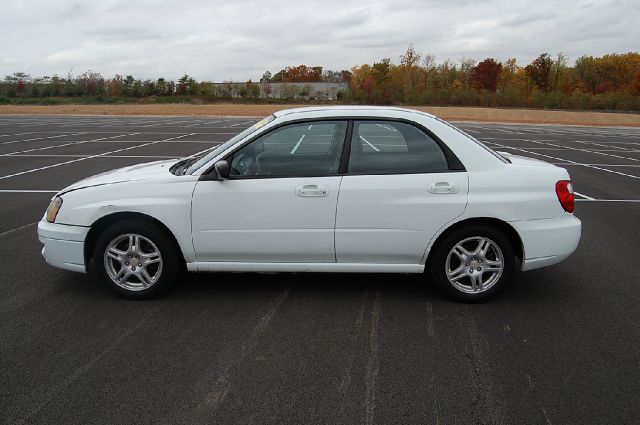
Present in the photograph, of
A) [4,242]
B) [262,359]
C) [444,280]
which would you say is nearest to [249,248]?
[262,359]

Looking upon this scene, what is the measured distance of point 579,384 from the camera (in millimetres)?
3277

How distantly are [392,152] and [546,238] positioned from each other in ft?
4.85

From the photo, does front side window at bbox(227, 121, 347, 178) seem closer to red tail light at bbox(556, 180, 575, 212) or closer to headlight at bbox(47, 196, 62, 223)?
headlight at bbox(47, 196, 62, 223)

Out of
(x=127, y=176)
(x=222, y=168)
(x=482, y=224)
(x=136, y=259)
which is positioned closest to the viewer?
(x=222, y=168)

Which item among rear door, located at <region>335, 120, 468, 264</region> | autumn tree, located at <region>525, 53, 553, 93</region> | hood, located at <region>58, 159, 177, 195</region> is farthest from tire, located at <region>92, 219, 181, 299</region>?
autumn tree, located at <region>525, 53, 553, 93</region>

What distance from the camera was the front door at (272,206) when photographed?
4379 millimetres

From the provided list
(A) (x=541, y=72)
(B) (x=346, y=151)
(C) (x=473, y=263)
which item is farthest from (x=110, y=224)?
(A) (x=541, y=72)

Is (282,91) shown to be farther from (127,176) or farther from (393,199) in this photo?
(393,199)

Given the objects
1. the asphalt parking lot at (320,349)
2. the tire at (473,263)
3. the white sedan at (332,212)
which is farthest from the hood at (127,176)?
the tire at (473,263)

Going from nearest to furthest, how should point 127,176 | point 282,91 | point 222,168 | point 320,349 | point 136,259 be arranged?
point 320,349, point 222,168, point 136,259, point 127,176, point 282,91

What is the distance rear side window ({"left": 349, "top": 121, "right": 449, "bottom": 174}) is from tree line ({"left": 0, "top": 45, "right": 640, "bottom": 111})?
2550 inches

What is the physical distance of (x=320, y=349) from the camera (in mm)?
3715

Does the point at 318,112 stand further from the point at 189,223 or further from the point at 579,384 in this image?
the point at 579,384

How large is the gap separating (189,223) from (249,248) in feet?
1.76
